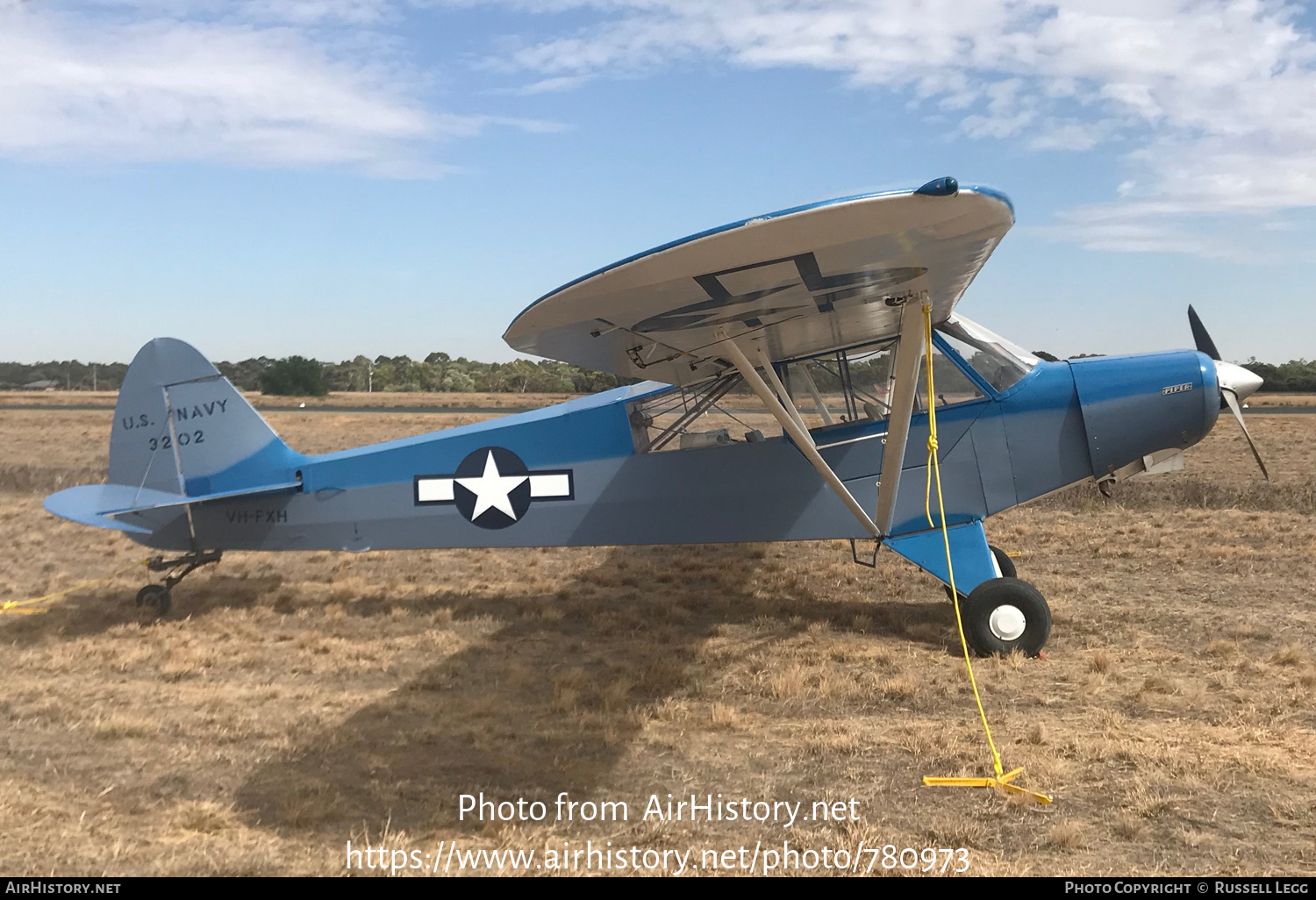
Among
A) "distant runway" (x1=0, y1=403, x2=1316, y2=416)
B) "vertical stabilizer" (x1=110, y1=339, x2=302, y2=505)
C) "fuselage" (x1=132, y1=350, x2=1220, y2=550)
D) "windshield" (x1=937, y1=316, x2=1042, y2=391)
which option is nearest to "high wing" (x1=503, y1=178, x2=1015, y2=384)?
"windshield" (x1=937, y1=316, x2=1042, y2=391)

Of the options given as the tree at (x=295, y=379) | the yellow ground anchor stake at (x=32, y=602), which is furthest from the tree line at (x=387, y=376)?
the yellow ground anchor stake at (x=32, y=602)

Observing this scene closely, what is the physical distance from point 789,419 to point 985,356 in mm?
1933

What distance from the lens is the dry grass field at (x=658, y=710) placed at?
354 centimetres

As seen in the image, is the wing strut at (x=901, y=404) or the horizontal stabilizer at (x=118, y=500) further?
the horizontal stabilizer at (x=118, y=500)

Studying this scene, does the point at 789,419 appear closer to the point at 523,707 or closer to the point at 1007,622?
the point at 1007,622

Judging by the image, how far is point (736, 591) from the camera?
8.31m

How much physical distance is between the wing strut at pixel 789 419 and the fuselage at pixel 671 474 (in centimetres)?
54

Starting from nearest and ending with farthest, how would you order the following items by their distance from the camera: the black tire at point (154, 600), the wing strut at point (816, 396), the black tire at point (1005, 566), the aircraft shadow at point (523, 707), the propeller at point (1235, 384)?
1. the aircraft shadow at point (523, 707)
2. the propeller at point (1235, 384)
3. the wing strut at point (816, 396)
4. the black tire at point (1005, 566)
5. the black tire at point (154, 600)

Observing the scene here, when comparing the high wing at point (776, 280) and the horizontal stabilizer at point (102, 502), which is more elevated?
the high wing at point (776, 280)

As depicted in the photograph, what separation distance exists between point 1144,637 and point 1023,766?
112 inches

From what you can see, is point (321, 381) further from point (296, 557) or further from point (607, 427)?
point (607, 427)

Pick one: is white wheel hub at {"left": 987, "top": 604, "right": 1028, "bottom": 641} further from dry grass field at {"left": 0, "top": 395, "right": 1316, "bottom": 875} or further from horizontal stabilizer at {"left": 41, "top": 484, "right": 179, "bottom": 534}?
horizontal stabilizer at {"left": 41, "top": 484, "right": 179, "bottom": 534}

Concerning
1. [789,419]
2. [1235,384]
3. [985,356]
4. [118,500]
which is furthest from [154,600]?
[1235,384]

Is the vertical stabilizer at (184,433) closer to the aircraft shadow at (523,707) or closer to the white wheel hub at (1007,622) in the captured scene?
the aircraft shadow at (523,707)
